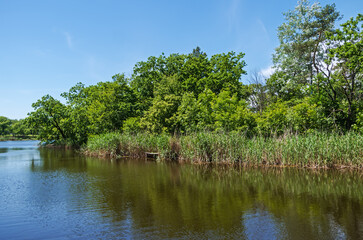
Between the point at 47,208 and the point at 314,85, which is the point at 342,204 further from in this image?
the point at 314,85

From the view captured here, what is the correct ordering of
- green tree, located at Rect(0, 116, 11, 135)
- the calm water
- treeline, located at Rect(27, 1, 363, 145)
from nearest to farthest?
the calm water → treeline, located at Rect(27, 1, 363, 145) → green tree, located at Rect(0, 116, 11, 135)

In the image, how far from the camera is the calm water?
7.88 meters

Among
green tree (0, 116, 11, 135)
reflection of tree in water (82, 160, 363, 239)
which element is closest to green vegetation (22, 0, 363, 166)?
reflection of tree in water (82, 160, 363, 239)

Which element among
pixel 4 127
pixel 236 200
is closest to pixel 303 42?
pixel 236 200

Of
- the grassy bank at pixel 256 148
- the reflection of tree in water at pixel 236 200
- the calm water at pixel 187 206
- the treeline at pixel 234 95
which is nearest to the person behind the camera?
the calm water at pixel 187 206

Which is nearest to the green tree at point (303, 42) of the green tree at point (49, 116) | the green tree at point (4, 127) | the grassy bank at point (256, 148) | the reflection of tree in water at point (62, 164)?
the grassy bank at point (256, 148)

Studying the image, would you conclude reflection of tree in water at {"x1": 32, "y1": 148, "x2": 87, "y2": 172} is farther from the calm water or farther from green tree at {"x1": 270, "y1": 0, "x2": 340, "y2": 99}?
green tree at {"x1": 270, "y1": 0, "x2": 340, "y2": 99}

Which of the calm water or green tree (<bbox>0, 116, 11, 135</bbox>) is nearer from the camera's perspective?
the calm water

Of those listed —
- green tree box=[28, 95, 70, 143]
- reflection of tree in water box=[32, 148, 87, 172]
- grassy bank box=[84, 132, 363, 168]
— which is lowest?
reflection of tree in water box=[32, 148, 87, 172]

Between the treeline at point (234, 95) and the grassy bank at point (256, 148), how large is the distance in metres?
2.18

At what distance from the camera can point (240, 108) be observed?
25984 mm

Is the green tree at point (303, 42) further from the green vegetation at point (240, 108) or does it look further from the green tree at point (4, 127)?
the green tree at point (4, 127)

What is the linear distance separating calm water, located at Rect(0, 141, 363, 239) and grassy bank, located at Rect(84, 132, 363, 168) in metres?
1.35

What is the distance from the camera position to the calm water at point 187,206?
788cm
